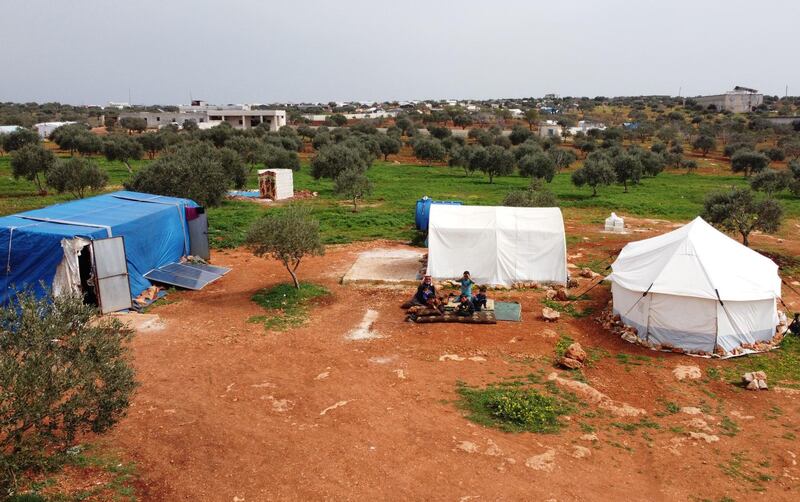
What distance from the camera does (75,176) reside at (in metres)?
30.1

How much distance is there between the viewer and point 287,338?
13945 millimetres

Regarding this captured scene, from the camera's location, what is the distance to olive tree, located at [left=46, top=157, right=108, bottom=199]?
1180 inches

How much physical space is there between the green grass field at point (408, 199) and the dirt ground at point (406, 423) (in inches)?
460

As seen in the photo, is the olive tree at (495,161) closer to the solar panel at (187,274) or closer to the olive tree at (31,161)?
the olive tree at (31,161)

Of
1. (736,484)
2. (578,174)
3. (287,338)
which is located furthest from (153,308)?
(578,174)

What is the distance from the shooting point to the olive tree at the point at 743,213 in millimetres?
21766

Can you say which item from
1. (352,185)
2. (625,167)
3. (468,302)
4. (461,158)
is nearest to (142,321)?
(468,302)

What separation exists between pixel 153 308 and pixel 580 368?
38.7 feet

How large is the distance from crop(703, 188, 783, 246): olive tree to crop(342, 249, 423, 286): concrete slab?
40.6 feet

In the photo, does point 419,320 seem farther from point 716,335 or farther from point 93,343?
point 93,343

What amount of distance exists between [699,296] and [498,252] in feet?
20.9

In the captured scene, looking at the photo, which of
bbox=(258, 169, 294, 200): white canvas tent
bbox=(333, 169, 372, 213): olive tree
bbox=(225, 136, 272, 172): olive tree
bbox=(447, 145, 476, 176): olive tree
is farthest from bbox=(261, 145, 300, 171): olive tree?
bbox=(447, 145, 476, 176): olive tree

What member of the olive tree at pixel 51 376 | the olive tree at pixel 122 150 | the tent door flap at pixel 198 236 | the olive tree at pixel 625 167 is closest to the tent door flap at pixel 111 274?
the tent door flap at pixel 198 236

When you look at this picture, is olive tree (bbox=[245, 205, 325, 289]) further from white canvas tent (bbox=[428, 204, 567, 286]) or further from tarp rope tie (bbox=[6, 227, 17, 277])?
tarp rope tie (bbox=[6, 227, 17, 277])
